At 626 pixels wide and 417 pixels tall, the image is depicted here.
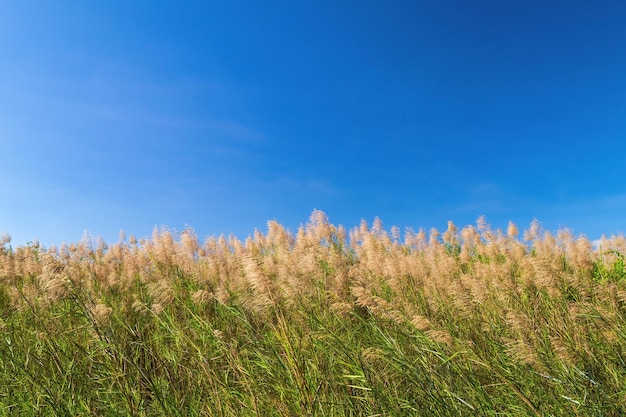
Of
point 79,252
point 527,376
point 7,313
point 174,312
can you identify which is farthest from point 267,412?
point 79,252

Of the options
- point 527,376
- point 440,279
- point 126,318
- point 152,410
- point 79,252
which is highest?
point 79,252

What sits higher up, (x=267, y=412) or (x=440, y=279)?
(x=440, y=279)

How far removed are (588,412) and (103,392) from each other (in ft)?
11.9

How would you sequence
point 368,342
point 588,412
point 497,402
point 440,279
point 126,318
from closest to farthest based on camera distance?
point 588,412, point 497,402, point 368,342, point 126,318, point 440,279

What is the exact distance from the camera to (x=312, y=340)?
4.26 m

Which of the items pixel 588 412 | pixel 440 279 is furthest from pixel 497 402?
pixel 440 279

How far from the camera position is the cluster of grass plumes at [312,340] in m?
3.35

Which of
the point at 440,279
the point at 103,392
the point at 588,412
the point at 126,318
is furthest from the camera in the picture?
the point at 440,279

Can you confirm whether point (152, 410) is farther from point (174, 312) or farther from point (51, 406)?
point (174, 312)

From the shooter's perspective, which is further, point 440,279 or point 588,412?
point 440,279

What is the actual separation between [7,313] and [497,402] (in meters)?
6.30

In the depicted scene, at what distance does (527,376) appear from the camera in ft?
12.8

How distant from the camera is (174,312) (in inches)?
240

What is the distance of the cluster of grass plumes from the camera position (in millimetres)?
3352
